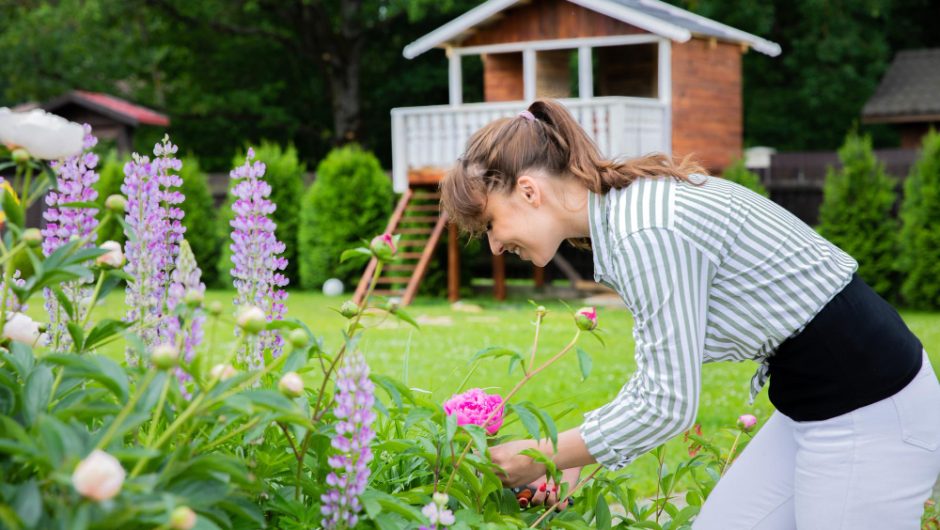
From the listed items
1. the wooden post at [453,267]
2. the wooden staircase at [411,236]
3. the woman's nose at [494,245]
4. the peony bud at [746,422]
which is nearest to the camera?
the woman's nose at [494,245]

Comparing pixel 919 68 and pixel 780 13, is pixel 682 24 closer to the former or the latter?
pixel 919 68

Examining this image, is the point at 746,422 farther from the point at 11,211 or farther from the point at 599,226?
the point at 11,211

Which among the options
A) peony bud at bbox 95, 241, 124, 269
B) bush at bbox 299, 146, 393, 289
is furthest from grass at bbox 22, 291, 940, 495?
peony bud at bbox 95, 241, 124, 269

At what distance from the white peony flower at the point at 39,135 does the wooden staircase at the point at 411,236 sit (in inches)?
410

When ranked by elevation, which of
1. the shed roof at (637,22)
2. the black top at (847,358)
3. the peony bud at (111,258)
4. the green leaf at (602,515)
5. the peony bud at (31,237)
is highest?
the shed roof at (637,22)

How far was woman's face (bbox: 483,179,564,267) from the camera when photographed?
1899mm

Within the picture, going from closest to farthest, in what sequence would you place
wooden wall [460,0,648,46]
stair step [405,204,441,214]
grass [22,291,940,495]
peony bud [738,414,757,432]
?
peony bud [738,414,757,432], grass [22,291,940,495], stair step [405,204,441,214], wooden wall [460,0,648,46]

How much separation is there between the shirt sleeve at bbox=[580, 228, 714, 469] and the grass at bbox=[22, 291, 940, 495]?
1975mm

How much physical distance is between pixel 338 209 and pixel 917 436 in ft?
38.9

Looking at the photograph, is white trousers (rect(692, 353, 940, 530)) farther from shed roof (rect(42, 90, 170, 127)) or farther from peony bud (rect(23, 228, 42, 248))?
shed roof (rect(42, 90, 170, 127))

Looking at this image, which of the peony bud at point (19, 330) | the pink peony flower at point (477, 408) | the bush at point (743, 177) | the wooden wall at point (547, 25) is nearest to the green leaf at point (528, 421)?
the pink peony flower at point (477, 408)

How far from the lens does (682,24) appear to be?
42.8 ft

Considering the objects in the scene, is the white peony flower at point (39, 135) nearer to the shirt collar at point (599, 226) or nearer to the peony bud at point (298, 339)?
the peony bud at point (298, 339)

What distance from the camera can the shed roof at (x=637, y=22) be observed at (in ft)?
40.4
